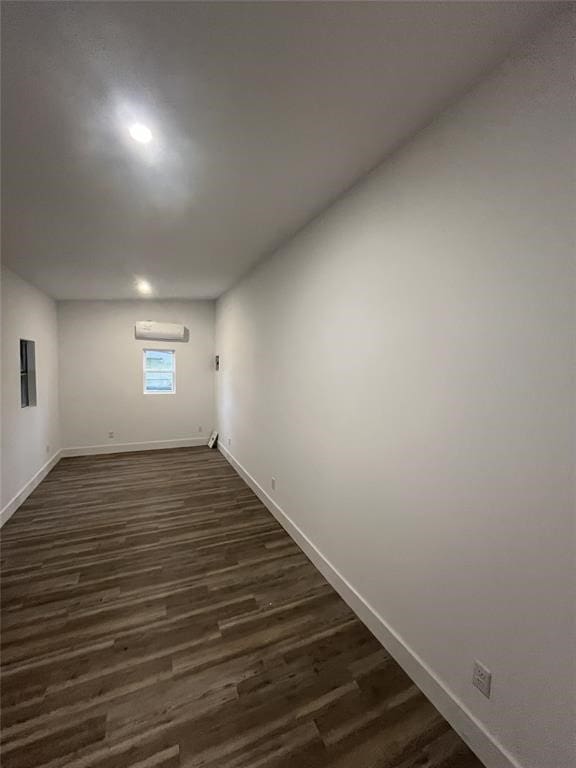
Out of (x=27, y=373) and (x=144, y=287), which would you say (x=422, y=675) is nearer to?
(x=27, y=373)

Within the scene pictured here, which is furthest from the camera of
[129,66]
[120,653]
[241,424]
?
[241,424]

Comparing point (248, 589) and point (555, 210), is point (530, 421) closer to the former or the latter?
point (555, 210)

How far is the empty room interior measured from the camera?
1.03 m

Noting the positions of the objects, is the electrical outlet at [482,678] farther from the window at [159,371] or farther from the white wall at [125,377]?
the window at [159,371]

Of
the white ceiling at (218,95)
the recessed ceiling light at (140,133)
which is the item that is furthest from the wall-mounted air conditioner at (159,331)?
the recessed ceiling light at (140,133)

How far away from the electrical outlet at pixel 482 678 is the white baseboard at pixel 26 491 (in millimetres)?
3963

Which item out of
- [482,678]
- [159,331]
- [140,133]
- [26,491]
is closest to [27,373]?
[26,491]

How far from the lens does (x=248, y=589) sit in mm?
2229

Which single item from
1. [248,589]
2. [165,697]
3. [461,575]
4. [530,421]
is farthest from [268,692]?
[530,421]

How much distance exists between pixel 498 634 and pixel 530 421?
87 centimetres

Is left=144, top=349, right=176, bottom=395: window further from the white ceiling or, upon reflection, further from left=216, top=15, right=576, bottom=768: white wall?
left=216, top=15, right=576, bottom=768: white wall

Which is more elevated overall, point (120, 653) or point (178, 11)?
point (178, 11)

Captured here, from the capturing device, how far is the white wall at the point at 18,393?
314 centimetres

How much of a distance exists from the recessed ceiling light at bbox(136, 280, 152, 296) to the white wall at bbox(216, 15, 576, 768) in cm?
298
